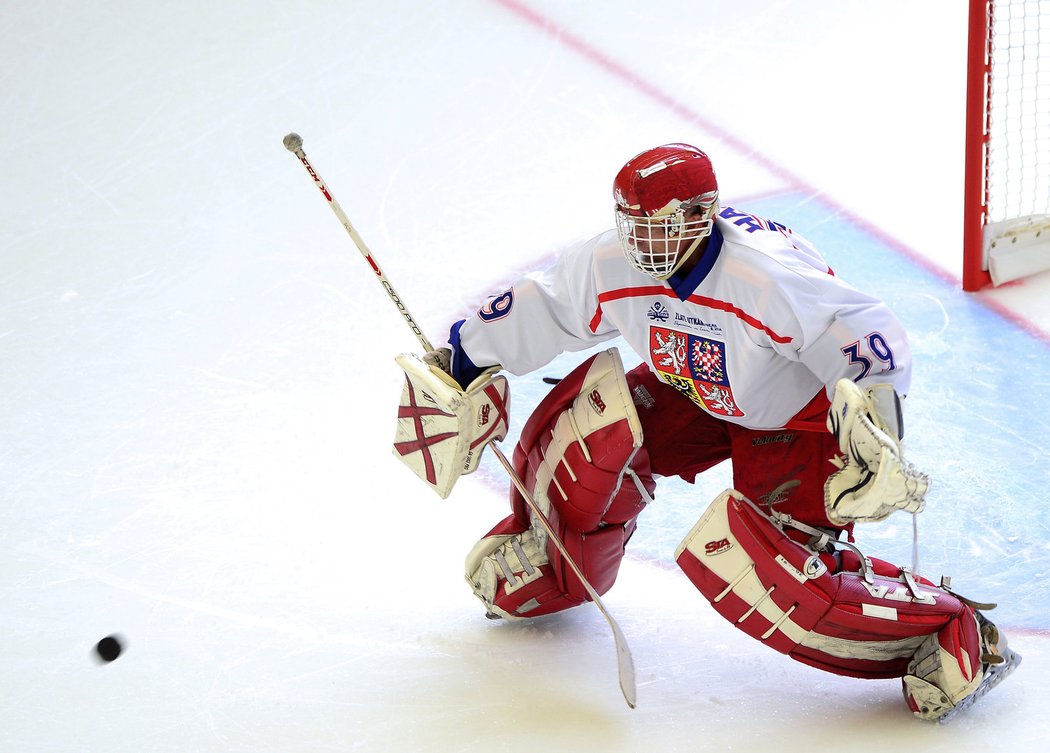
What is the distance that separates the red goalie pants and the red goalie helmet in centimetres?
47

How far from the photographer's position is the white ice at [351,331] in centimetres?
286

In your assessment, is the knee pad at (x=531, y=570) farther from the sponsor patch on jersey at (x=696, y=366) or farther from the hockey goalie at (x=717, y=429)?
the sponsor patch on jersey at (x=696, y=366)

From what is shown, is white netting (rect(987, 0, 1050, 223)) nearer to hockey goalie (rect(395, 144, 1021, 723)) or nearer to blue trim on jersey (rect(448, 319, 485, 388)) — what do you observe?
hockey goalie (rect(395, 144, 1021, 723))

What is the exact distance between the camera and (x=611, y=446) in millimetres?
2801

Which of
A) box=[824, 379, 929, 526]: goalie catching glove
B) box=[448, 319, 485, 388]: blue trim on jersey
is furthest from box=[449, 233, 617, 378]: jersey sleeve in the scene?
box=[824, 379, 929, 526]: goalie catching glove

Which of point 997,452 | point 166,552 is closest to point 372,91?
point 166,552

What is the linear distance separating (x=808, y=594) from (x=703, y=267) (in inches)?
27.2

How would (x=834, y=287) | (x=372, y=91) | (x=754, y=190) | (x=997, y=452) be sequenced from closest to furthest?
(x=834, y=287), (x=997, y=452), (x=754, y=190), (x=372, y=91)

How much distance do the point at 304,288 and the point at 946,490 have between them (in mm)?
2338

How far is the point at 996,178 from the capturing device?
4.84 m

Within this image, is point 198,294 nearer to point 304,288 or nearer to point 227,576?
point 304,288

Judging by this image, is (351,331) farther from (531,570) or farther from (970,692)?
(970,692)

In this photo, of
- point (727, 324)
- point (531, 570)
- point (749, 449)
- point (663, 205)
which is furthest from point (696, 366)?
point (531, 570)

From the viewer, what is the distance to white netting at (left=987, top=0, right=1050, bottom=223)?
4566mm
